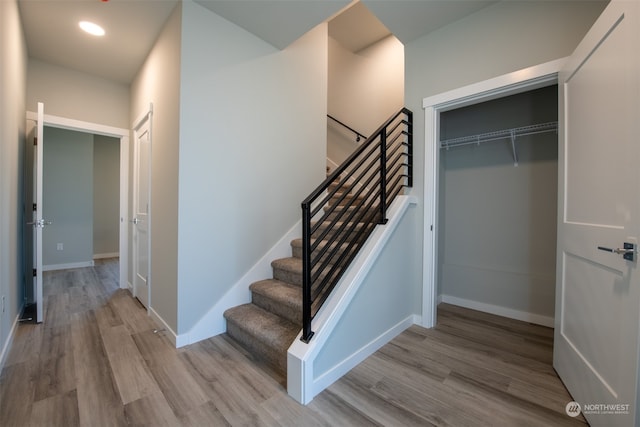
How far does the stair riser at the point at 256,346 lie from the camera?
68.4 inches

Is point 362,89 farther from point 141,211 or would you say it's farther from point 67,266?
point 67,266

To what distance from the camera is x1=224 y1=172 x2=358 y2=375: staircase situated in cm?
181

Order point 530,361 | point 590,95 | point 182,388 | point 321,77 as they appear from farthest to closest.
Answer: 1. point 321,77
2. point 530,361
3. point 182,388
4. point 590,95

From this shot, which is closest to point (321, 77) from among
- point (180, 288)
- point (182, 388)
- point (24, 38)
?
point (180, 288)

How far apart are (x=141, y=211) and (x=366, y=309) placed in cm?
262

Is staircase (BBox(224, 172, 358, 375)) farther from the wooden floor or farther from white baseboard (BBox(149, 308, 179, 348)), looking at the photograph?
white baseboard (BBox(149, 308, 179, 348))

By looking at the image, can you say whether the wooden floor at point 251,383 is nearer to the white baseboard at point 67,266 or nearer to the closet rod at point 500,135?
the closet rod at point 500,135

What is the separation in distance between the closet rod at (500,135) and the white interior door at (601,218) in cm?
97

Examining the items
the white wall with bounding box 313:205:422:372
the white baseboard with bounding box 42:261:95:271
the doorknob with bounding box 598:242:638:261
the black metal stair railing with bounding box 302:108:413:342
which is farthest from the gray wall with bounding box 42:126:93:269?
the doorknob with bounding box 598:242:638:261

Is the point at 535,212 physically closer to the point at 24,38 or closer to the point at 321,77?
the point at 321,77

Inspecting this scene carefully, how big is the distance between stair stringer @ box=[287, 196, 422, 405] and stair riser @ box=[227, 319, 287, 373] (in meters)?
0.24

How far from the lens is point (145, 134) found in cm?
281

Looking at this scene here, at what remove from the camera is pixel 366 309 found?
1.87 m

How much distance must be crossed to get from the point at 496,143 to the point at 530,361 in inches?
79.4
